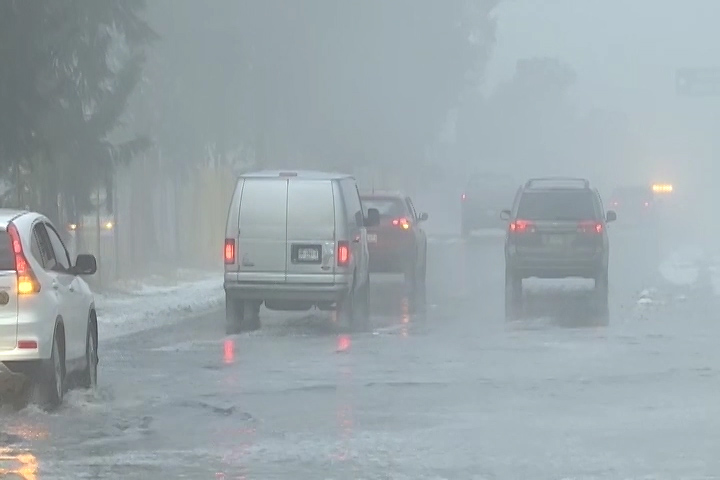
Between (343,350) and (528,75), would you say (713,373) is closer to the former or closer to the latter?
(343,350)

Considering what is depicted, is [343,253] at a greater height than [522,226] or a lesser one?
lesser

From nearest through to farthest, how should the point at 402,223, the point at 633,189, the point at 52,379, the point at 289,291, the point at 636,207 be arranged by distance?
the point at 52,379 < the point at 289,291 < the point at 402,223 < the point at 636,207 < the point at 633,189

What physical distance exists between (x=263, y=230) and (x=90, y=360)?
7.01 meters

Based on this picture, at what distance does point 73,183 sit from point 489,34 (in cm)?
5074

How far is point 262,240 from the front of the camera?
22.6m

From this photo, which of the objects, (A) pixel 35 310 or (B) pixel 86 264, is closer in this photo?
(A) pixel 35 310

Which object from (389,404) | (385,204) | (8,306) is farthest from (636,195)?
(8,306)

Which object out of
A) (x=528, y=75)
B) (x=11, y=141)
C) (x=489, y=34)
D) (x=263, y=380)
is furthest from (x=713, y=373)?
(x=528, y=75)

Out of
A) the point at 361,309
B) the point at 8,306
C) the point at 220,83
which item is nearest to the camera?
the point at 8,306

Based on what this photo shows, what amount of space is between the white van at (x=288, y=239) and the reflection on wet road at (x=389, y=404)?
59 centimetres

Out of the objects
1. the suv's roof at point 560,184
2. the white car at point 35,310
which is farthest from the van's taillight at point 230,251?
the suv's roof at point 560,184


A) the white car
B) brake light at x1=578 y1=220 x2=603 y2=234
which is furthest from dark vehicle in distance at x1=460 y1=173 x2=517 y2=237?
the white car

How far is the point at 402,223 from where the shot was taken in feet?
104

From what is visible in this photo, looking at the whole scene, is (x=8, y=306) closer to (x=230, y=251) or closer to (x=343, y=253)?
(x=230, y=251)
